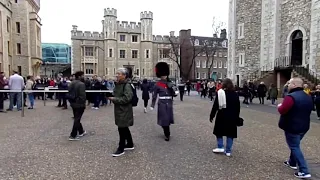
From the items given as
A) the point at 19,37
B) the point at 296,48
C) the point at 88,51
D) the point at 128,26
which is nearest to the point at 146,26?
the point at 128,26

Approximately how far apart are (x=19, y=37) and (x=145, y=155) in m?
37.5

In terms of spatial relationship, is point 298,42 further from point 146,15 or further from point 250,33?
point 146,15

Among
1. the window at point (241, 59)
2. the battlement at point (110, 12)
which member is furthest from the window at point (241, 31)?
the battlement at point (110, 12)

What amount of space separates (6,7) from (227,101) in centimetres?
3545

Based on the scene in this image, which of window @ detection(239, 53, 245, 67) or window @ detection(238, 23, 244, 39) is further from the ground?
window @ detection(238, 23, 244, 39)

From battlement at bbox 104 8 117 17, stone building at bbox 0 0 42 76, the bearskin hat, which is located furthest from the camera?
battlement at bbox 104 8 117 17

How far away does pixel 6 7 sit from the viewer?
34.1 m

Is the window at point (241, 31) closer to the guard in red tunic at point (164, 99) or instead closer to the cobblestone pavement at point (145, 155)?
the cobblestone pavement at point (145, 155)

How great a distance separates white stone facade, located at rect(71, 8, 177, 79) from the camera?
6594cm

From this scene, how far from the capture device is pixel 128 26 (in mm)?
67562

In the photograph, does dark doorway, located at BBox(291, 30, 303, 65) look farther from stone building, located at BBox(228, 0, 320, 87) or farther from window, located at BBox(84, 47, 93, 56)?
window, located at BBox(84, 47, 93, 56)

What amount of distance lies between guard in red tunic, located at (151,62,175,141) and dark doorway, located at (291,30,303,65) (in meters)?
21.1

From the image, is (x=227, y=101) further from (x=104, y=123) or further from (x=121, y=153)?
(x=104, y=123)

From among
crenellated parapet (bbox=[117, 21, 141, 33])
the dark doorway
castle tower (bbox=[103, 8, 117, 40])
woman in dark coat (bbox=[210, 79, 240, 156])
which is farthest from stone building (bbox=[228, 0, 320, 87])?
castle tower (bbox=[103, 8, 117, 40])
